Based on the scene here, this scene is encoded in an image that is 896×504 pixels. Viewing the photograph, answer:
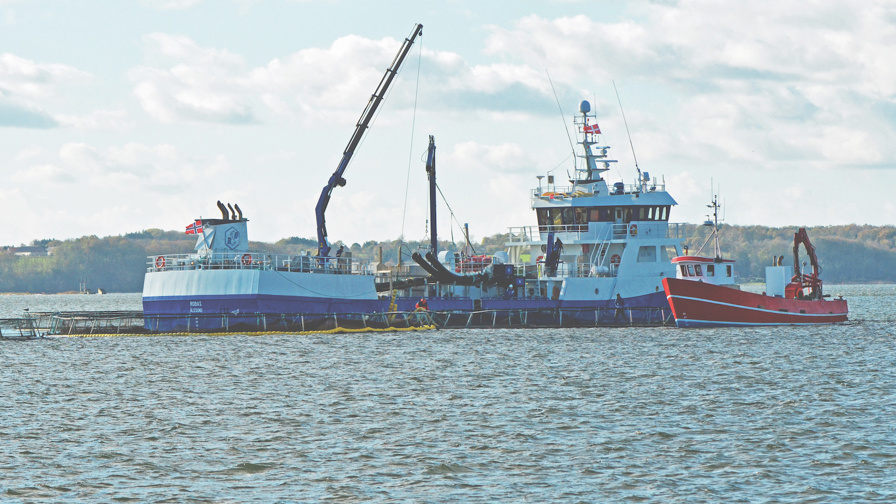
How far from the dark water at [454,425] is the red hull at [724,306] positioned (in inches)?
342

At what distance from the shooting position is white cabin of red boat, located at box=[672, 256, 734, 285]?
64.5m

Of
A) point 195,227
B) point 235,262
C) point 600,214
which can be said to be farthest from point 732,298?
point 195,227

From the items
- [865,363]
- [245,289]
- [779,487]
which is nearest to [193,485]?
[779,487]

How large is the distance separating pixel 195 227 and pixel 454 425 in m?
36.4

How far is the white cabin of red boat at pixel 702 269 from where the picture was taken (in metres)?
64.5

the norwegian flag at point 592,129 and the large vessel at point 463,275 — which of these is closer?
the large vessel at point 463,275

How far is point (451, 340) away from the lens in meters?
60.0

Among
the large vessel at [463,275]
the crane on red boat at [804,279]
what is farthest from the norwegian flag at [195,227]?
the crane on red boat at [804,279]

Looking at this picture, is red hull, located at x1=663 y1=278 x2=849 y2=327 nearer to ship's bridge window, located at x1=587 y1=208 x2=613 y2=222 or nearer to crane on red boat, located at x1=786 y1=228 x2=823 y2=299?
crane on red boat, located at x1=786 y1=228 x2=823 y2=299

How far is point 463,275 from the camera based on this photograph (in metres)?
68.8

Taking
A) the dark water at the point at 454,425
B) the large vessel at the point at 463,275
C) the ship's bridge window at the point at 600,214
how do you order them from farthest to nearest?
the ship's bridge window at the point at 600,214
the large vessel at the point at 463,275
the dark water at the point at 454,425

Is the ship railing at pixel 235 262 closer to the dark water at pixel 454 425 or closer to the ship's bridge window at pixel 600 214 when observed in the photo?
the dark water at pixel 454 425

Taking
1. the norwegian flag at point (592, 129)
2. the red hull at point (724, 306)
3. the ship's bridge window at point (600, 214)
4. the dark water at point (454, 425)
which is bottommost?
the dark water at point (454, 425)

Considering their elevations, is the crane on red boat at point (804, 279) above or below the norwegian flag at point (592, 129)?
below
